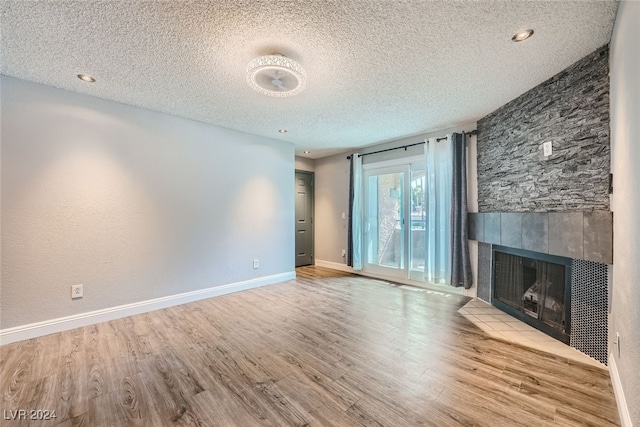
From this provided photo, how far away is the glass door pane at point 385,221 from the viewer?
4473 mm

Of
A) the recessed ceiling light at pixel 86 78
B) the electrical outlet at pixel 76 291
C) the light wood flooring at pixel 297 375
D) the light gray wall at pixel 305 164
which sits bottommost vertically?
the light wood flooring at pixel 297 375

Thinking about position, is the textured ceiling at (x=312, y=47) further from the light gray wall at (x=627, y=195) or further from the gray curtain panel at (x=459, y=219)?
the gray curtain panel at (x=459, y=219)

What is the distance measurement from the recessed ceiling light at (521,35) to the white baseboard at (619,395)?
2.34 meters

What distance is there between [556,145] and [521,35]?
1.12 m

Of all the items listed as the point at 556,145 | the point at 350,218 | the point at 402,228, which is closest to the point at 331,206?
the point at 350,218

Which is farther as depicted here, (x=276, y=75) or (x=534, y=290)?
(x=534, y=290)

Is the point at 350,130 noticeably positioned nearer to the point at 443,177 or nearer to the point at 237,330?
the point at 443,177

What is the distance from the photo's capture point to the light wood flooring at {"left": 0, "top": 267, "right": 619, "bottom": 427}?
152 cm

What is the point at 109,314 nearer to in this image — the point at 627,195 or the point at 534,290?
the point at 627,195

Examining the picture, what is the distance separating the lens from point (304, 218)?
588 cm

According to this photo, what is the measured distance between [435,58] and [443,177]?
210cm

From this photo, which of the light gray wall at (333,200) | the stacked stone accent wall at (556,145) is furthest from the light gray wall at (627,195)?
the light gray wall at (333,200)

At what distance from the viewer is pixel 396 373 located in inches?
75.1

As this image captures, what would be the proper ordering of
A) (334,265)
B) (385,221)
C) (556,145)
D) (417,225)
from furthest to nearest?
(334,265)
(385,221)
(417,225)
(556,145)
